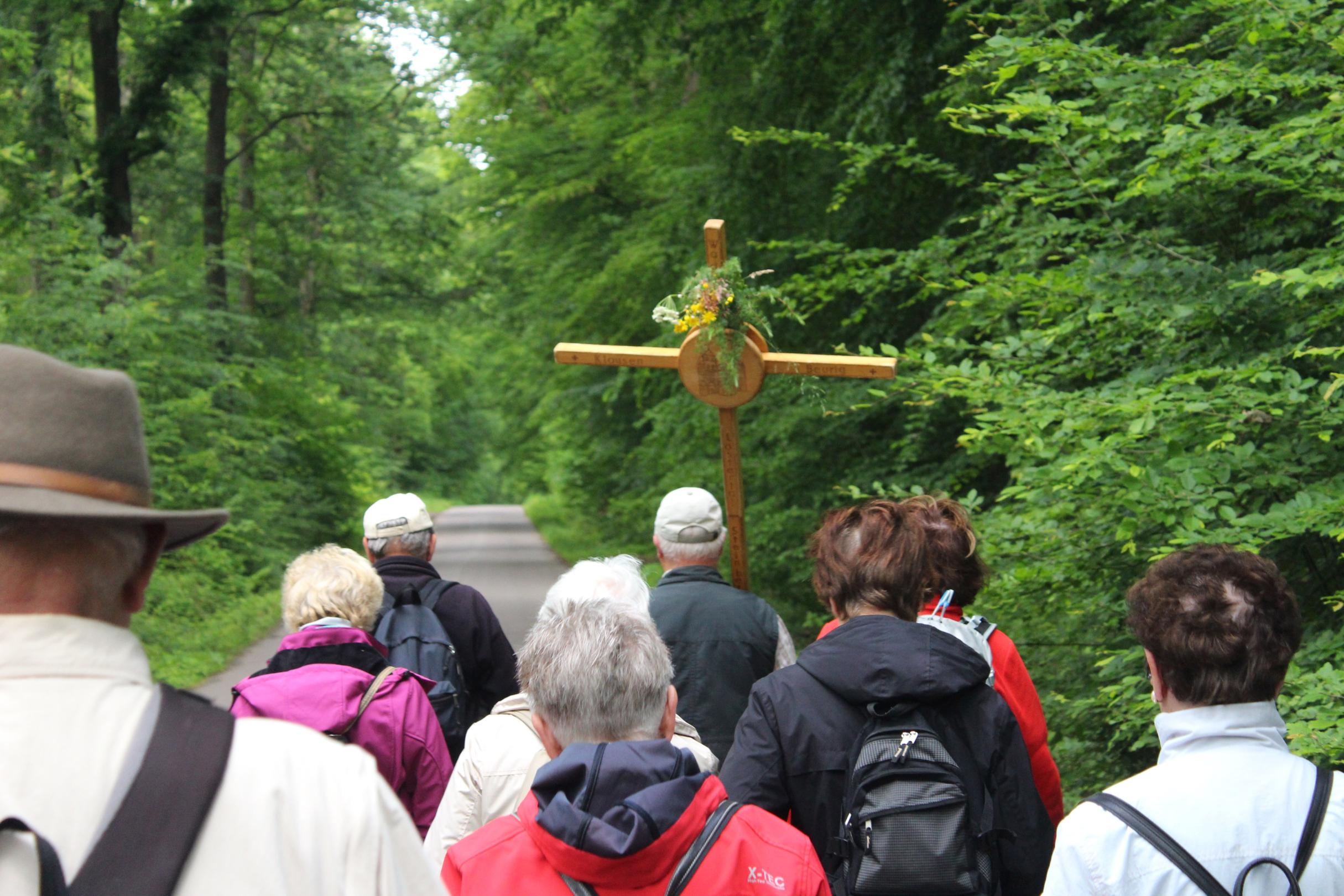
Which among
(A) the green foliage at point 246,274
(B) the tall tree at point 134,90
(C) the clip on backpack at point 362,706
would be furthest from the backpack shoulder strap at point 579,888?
(B) the tall tree at point 134,90

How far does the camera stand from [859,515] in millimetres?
3180

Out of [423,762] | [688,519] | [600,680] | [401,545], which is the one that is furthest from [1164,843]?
[401,545]

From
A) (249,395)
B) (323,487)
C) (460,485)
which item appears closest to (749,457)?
(249,395)

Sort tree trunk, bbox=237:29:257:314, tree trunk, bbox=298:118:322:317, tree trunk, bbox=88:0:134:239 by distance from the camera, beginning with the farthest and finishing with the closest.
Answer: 1. tree trunk, bbox=298:118:322:317
2. tree trunk, bbox=237:29:257:314
3. tree trunk, bbox=88:0:134:239

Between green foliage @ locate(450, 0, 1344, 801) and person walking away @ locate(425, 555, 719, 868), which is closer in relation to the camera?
person walking away @ locate(425, 555, 719, 868)

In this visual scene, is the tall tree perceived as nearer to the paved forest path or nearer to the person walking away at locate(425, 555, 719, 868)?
the paved forest path

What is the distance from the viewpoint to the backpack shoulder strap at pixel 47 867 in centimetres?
127

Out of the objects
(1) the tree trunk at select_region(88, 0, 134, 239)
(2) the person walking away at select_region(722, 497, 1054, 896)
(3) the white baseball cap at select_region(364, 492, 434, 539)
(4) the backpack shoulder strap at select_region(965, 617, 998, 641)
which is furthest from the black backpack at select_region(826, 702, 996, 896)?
(1) the tree trunk at select_region(88, 0, 134, 239)

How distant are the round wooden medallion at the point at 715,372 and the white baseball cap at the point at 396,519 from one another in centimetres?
115

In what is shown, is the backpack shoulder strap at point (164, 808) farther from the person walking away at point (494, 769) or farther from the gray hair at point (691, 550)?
the gray hair at point (691, 550)

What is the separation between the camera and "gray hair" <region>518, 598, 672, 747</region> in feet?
7.63

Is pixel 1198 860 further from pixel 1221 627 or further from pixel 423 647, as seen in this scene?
pixel 423 647

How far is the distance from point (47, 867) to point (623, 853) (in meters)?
0.92

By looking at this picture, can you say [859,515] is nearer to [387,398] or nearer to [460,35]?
[460,35]
